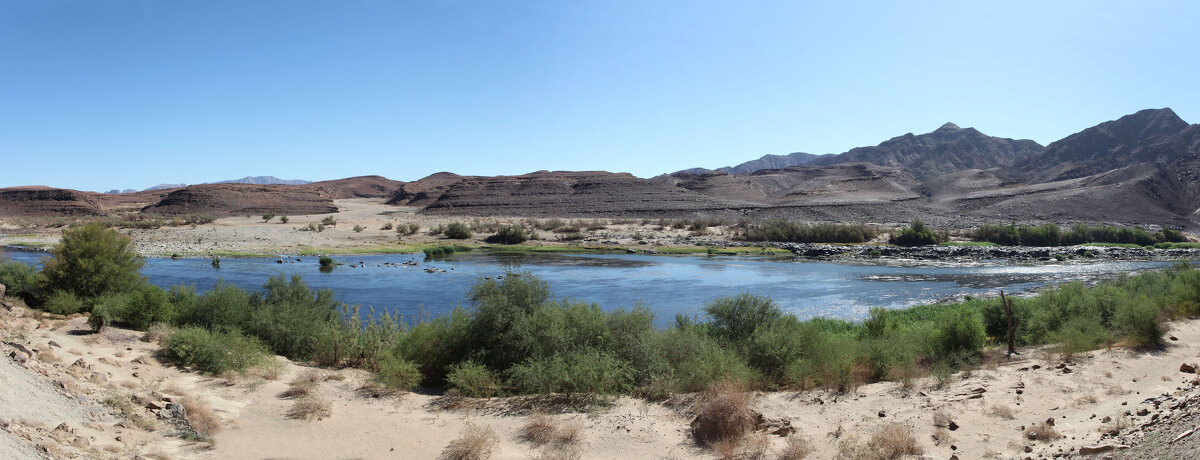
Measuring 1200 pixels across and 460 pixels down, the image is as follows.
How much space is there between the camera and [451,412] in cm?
960

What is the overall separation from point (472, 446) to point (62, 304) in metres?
11.4

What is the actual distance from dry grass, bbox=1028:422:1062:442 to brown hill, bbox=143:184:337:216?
7583 centimetres

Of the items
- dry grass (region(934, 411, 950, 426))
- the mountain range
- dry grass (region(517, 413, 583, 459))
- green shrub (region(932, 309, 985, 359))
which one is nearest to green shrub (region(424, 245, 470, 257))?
green shrub (region(932, 309, 985, 359))

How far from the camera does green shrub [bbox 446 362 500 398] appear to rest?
10172 mm

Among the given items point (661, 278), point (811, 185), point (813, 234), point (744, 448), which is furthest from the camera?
point (811, 185)

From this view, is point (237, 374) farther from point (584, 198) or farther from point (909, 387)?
point (584, 198)

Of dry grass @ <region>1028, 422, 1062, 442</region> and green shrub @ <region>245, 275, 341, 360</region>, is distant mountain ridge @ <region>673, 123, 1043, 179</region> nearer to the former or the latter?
green shrub @ <region>245, 275, 341, 360</region>

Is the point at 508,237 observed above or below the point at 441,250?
above

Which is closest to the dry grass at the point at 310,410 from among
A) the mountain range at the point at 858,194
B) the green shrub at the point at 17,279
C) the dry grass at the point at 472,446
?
the dry grass at the point at 472,446

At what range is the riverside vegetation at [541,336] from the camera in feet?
34.7

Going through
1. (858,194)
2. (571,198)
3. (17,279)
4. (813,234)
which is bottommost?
(813,234)

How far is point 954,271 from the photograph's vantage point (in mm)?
31734

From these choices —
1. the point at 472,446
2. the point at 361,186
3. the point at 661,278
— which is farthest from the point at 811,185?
the point at 472,446

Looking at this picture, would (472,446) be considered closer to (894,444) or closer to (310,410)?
(310,410)
